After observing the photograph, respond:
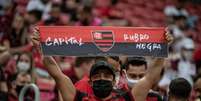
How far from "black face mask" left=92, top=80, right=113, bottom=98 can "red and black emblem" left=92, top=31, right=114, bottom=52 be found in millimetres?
536

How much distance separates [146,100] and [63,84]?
1.19m

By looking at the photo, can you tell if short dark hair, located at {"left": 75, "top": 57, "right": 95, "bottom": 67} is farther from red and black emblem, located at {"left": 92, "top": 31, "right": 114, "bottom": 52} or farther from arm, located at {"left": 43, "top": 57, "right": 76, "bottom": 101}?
arm, located at {"left": 43, "top": 57, "right": 76, "bottom": 101}

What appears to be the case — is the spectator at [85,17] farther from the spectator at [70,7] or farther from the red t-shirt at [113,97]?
the red t-shirt at [113,97]

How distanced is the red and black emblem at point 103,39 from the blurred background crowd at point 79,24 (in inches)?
25.9

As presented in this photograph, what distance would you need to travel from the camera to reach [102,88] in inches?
320

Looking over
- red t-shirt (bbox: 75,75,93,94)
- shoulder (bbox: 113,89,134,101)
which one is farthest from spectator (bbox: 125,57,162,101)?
shoulder (bbox: 113,89,134,101)

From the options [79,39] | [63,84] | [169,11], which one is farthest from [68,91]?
[169,11]

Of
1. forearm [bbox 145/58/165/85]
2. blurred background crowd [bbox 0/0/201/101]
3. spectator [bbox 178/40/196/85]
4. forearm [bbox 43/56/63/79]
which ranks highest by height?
forearm [bbox 43/56/63/79]

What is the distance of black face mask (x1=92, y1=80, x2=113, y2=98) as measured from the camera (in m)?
8.12

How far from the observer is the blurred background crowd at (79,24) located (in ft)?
38.4

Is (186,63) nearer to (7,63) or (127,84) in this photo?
(7,63)

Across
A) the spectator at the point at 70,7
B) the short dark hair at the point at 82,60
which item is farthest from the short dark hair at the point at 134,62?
the spectator at the point at 70,7

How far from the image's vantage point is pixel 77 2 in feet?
55.2

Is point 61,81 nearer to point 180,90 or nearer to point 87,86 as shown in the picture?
point 87,86
